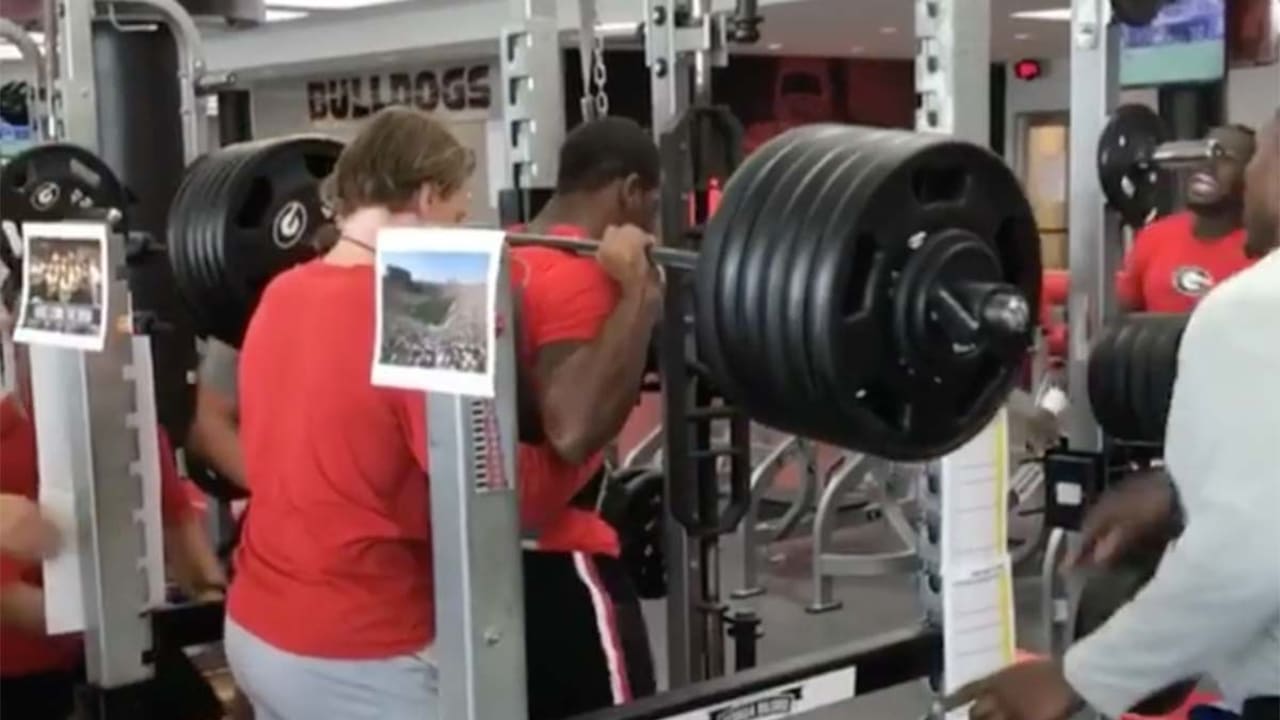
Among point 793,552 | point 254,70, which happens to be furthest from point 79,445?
point 254,70

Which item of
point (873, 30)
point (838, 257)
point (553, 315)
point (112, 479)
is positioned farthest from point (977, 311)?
point (873, 30)

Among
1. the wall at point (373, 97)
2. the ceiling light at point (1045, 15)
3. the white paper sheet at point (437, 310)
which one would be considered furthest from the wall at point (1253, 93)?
the white paper sheet at point (437, 310)

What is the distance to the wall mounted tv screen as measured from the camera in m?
3.55

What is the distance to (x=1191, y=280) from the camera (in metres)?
4.34

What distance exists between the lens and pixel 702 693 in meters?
2.46

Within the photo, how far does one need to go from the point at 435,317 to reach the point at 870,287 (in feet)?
1.57

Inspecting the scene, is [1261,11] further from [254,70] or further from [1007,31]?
[254,70]

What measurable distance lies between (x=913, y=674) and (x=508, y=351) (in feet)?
3.71

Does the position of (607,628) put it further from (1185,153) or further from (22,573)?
(1185,153)

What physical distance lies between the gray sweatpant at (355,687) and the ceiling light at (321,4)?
29.3ft

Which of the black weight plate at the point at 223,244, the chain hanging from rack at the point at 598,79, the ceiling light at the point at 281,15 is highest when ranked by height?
the ceiling light at the point at 281,15

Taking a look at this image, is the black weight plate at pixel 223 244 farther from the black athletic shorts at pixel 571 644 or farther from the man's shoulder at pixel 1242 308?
the man's shoulder at pixel 1242 308

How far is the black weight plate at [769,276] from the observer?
1.78 meters

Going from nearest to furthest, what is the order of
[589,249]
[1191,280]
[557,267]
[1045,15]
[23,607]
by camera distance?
[589,249], [557,267], [23,607], [1191,280], [1045,15]
